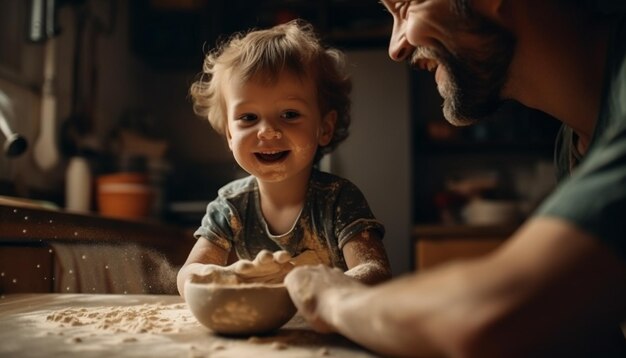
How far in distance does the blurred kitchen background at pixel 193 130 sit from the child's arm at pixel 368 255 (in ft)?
5.33

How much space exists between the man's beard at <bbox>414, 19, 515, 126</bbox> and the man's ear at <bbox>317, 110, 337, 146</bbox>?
11.4 inches

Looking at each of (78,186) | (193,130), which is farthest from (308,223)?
(193,130)

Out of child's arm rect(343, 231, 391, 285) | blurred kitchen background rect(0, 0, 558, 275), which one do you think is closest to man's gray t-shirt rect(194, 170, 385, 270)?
child's arm rect(343, 231, 391, 285)

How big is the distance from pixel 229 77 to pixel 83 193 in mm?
1654

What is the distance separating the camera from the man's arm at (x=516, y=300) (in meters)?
0.49

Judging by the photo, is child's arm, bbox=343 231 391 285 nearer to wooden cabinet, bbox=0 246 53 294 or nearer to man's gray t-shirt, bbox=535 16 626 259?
man's gray t-shirt, bbox=535 16 626 259

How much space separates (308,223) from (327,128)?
0.79ft

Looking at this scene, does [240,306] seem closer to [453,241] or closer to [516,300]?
[516,300]

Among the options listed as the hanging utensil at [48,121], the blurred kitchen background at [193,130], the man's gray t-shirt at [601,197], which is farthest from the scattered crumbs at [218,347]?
the hanging utensil at [48,121]

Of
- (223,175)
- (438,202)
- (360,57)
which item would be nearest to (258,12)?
(360,57)

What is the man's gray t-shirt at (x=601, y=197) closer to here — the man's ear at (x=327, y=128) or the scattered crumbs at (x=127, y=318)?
the scattered crumbs at (x=127, y=318)

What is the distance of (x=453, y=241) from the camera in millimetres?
3055

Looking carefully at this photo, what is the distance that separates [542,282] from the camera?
19.2 inches

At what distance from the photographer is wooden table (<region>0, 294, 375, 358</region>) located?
630 mm
